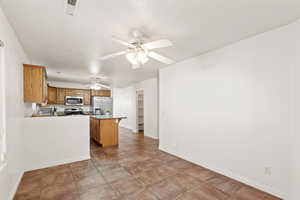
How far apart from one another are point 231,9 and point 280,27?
103cm

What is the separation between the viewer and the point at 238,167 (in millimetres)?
2426

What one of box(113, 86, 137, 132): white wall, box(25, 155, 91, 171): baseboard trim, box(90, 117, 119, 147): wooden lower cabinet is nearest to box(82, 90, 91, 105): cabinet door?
box(113, 86, 137, 132): white wall

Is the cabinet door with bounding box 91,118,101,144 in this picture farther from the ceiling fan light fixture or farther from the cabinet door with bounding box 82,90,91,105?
the ceiling fan light fixture

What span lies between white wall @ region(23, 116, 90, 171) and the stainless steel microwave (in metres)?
3.95

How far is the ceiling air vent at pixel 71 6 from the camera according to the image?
148 centimetres

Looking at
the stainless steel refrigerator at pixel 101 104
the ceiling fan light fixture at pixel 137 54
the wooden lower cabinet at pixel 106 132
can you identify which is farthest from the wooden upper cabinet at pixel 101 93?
the ceiling fan light fixture at pixel 137 54

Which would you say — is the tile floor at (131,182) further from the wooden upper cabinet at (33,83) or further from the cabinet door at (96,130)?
the wooden upper cabinet at (33,83)

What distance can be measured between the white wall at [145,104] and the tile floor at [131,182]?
95.3 inches

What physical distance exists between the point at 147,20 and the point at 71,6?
93 centimetres

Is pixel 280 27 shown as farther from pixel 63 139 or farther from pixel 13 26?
pixel 63 139

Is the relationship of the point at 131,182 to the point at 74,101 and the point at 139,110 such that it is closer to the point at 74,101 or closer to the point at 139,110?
the point at 139,110

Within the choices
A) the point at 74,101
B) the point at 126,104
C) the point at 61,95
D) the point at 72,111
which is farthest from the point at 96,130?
the point at 61,95

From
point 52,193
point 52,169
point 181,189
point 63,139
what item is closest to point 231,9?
point 181,189

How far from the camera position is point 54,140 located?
3117 millimetres
